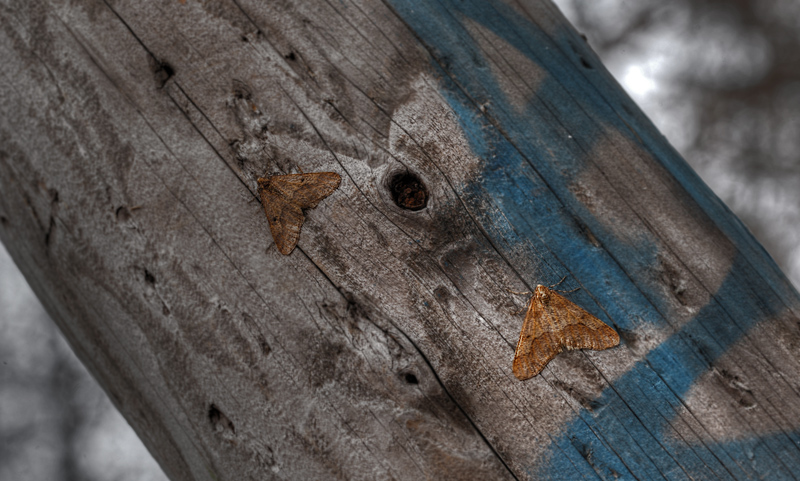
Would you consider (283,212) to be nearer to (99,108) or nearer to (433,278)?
(433,278)

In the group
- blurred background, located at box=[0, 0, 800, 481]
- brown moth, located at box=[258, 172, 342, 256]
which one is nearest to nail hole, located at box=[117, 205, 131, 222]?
brown moth, located at box=[258, 172, 342, 256]

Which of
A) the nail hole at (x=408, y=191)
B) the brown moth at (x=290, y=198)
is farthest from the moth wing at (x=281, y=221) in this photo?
the nail hole at (x=408, y=191)

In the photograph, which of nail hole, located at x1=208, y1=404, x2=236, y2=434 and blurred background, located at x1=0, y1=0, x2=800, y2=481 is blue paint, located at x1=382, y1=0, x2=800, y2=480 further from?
blurred background, located at x1=0, y1=0, x2=800, y2=481

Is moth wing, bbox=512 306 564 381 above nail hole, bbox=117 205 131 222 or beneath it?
beneath

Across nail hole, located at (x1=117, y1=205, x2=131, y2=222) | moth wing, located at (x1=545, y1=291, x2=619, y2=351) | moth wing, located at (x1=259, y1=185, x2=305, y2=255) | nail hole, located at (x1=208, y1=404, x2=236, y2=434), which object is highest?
nail hole, located at (x1=117, y1=205, x2=131, y2=222)

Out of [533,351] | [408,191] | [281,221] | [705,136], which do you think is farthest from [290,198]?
[705,136]

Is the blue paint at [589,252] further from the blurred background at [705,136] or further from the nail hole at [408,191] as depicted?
the blurred background at [705,136]

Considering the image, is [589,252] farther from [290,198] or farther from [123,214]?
[123,214]
